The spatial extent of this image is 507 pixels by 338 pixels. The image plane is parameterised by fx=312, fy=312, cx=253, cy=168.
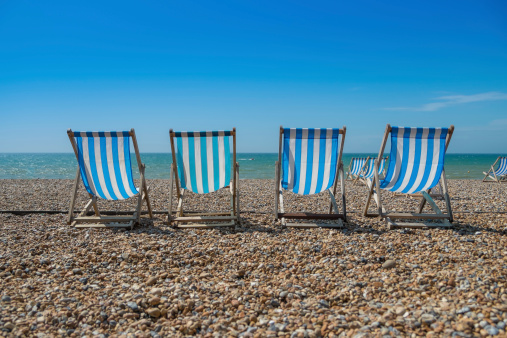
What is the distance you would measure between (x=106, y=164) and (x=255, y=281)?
9.72 feet

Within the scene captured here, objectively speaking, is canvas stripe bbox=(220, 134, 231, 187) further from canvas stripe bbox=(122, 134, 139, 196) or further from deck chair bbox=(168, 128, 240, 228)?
canvas stripe bbox=(122, 134, 139, 196)

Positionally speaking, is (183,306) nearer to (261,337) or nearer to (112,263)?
(261,337)

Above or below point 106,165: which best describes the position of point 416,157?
above

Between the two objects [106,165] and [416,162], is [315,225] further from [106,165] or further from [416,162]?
[106,165]

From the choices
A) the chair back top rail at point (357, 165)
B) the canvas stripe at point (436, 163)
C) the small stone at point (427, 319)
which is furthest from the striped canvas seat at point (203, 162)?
the chair back top rail at point (357, 165)

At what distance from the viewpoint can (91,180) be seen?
4469mm

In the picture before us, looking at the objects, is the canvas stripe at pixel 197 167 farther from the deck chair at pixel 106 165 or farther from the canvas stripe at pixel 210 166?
the deck chair at pixel 106 165

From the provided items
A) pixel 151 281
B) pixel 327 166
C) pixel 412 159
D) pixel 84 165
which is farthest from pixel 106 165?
pixel 412 159

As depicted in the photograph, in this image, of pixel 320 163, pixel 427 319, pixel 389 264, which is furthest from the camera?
pixel 320 163

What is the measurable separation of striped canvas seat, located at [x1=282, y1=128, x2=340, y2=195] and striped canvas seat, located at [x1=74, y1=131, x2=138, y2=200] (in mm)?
2255

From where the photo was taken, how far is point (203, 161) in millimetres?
4668

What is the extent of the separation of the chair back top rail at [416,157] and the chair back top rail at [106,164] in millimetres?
3623

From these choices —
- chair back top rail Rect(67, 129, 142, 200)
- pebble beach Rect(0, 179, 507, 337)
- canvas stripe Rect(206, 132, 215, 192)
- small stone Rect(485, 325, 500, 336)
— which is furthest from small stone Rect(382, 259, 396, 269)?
chair back top rail Rect(67, 129, 142, 200)

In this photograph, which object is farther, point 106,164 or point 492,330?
point 106,164
